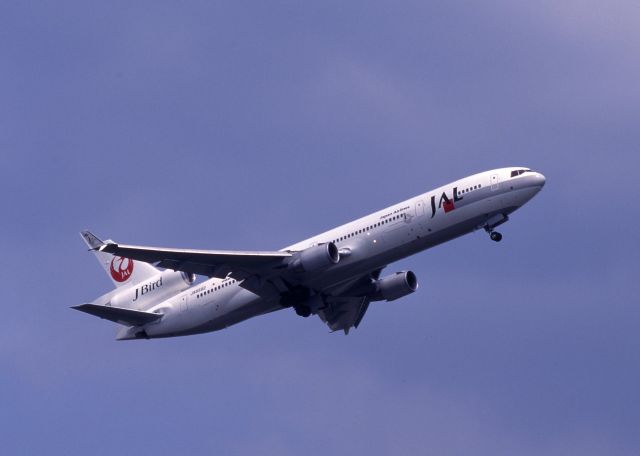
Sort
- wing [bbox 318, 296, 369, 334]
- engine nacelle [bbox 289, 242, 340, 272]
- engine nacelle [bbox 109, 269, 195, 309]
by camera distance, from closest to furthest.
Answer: engine nacelle [bbox 289, 242, 340, 272] → engine nacelle [bbox 109, 269, 195, 309] → wing [bbox 318, 296, 369, 334]

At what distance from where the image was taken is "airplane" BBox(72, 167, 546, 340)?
66938 mm

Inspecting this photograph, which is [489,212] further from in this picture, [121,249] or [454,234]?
[121,249]

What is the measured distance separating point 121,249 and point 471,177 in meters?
18.6

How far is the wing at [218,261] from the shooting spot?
220 ft

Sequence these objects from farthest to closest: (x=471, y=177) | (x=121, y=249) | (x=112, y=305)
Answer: (x=112, y=305) → (x=471, y=177) → (x=121, y=249)

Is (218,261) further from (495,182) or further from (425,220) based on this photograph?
(495,182)

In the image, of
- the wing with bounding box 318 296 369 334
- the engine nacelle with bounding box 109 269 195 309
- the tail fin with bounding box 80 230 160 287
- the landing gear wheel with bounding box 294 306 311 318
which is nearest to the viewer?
the landing gear wheel with bounding box 294 306 311 318

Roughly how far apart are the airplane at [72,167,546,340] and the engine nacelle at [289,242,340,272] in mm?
52

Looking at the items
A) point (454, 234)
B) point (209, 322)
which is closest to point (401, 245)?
point (454, 234)

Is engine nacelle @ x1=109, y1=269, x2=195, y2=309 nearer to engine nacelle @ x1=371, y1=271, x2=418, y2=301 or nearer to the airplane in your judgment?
the airplane

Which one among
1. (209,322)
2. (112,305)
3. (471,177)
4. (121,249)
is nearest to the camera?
(121,249)

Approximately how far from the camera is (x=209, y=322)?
72875 millimetres

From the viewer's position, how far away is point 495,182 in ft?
221

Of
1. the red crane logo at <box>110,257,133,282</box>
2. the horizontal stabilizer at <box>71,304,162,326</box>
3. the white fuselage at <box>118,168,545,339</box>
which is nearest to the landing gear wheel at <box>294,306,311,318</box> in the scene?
the white fuselage at <box>118,168,545,339</box>
